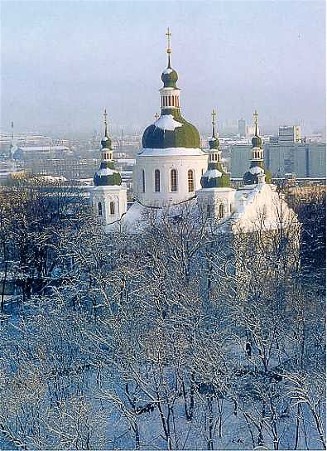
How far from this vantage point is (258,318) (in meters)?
5.09

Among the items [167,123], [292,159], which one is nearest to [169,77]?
[167,123]

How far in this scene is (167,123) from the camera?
945 cm

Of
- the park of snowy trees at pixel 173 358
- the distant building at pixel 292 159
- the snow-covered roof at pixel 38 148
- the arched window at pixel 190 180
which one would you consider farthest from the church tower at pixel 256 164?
the distant building at pixel 292 159

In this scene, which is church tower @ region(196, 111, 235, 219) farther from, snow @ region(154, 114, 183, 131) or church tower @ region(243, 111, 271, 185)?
church tower @ region(243, 111, 271, 185)

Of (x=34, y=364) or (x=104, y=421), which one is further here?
(x=34, y=364)

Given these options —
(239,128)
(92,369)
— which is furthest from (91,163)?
(92,369)

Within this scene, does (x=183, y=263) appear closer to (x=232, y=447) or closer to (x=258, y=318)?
(x=258, y=318)

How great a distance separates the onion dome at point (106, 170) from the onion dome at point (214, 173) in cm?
131

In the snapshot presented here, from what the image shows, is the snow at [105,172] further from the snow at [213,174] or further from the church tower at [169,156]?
the snow at [213,174]

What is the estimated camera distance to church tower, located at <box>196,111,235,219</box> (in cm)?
868

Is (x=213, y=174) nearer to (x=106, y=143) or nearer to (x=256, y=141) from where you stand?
(x=106, y=143)

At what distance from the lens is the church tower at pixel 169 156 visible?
9430 mm

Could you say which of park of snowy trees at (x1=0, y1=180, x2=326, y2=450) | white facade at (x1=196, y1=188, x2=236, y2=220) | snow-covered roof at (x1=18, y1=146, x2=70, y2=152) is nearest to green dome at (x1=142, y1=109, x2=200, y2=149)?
A: white facade at (x1=196, y1=188, x2=236, y2=220)

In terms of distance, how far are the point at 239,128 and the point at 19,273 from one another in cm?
546
